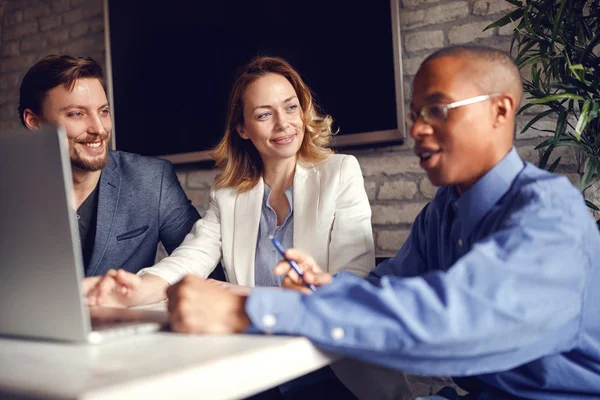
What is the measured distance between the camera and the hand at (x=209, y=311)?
881 millimetres

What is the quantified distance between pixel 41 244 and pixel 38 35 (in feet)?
12.1

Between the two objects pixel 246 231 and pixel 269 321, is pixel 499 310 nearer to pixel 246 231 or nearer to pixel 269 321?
pixel 269 321

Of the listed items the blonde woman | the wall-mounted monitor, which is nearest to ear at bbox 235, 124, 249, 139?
the blonde woman

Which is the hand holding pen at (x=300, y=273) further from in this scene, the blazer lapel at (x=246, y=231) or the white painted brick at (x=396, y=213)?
the white painted brick at (x=396, y=213)

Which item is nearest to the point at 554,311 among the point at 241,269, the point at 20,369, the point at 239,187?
the point at 20,369

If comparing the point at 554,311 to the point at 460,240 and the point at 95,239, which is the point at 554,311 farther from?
the point at 95,239

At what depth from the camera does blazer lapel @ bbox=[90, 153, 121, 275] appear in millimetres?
2068

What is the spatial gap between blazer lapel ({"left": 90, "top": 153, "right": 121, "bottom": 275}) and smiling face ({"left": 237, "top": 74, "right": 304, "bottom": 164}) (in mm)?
478

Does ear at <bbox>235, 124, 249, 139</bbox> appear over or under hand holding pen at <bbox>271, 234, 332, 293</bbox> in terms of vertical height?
over

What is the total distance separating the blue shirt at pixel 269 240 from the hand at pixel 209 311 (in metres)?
1.02

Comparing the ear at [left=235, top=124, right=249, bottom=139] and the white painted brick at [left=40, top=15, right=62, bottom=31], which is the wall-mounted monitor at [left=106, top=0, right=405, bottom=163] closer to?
the white painted brick at [left=40, top=15, right=62, bottom=31]

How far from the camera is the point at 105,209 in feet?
6.93

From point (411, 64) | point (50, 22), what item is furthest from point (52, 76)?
point (50, 22)

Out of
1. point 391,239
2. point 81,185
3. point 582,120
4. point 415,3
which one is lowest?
point 391,239
